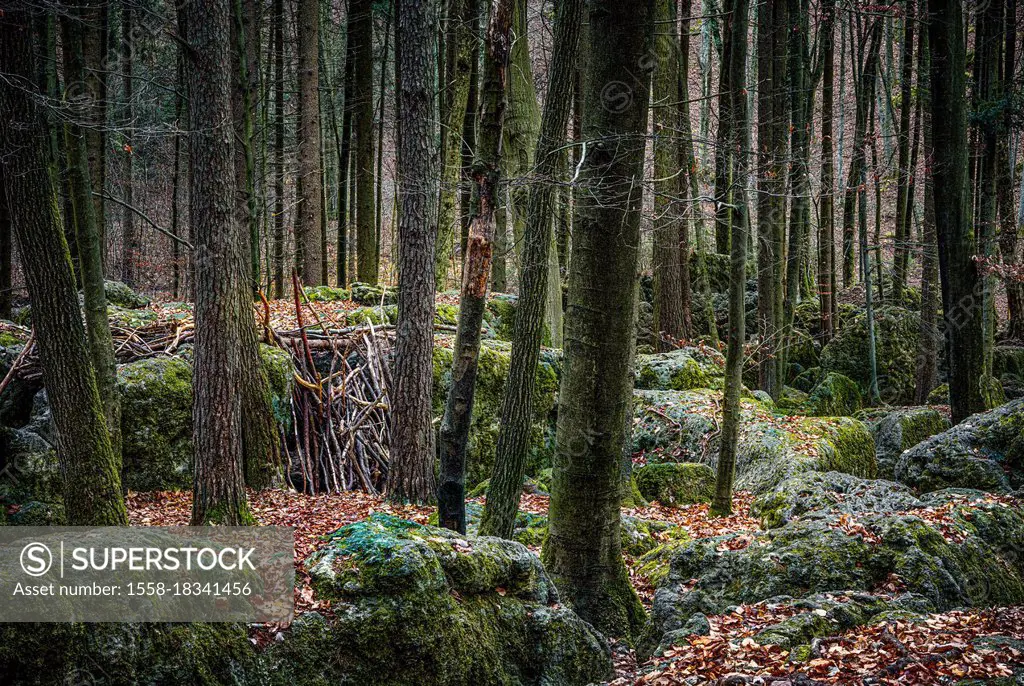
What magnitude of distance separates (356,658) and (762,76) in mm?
9927

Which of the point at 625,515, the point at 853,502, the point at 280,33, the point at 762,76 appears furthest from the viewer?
the point at 280,33

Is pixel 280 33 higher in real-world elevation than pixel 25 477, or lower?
higher

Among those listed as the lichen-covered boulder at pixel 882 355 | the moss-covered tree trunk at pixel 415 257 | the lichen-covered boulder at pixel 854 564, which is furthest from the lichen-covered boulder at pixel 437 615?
the lichen-covered boulder at pixel 882 355

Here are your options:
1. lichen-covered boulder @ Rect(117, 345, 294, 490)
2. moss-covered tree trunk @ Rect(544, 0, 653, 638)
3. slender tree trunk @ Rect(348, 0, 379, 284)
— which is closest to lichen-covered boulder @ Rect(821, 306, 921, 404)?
slender tree trunk @ Rect(348, 0, 379, 284)

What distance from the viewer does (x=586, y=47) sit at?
5.11 meters

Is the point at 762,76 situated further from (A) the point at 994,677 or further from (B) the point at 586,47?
(A) the point at 994,677

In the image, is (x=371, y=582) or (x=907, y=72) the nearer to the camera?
(x=371, y=582)

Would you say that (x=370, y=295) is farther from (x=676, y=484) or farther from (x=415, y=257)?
(x=676, y=484)

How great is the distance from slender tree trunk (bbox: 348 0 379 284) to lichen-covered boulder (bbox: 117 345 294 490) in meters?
6.97

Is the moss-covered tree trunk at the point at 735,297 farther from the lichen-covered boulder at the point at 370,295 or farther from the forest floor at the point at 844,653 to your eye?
the lichen-covered boulder at the point at 370,295

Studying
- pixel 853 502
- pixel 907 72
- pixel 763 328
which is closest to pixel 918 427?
pixel 763 328

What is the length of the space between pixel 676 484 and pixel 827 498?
2.81 meters

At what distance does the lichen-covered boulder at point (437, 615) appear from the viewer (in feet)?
11.4

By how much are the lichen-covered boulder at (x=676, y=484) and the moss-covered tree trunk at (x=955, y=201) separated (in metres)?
3.39
